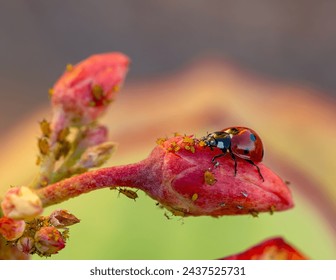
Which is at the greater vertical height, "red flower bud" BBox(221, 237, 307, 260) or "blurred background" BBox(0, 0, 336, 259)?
"blurred background" BBox(0, 0, 336, 259)

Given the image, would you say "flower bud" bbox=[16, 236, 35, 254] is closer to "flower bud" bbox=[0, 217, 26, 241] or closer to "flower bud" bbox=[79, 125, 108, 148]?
"flower bud" bbox=[0, 217, 26, 241]

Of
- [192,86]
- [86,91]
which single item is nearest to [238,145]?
[86,91]

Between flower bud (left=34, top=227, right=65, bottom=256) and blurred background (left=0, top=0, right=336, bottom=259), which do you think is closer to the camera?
flower bud (left=34, top=227, right=65, bottom=256)

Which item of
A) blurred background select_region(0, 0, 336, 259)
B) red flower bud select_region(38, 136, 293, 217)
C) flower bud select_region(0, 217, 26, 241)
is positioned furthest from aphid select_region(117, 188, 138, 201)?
blurred background select_region(0, 0, 336, 259)

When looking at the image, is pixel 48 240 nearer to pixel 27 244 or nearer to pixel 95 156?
pixel 27 244
